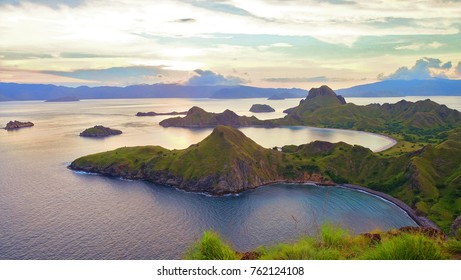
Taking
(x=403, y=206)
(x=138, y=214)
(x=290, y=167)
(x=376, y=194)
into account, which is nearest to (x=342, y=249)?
(x=138, y=214)

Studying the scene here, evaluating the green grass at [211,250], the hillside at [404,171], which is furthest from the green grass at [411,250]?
the hillside at [404,171]

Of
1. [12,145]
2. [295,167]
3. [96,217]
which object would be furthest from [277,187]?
[12,145]

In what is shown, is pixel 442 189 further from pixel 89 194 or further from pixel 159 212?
pixel 89 194

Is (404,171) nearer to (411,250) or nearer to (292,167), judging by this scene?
(292,167)

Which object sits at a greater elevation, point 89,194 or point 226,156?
point 226,156

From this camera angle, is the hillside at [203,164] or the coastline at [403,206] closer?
the coastline at [403,206]

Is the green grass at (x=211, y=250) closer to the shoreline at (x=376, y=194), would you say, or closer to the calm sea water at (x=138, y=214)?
the calm sea water at (x=138, y=214)
